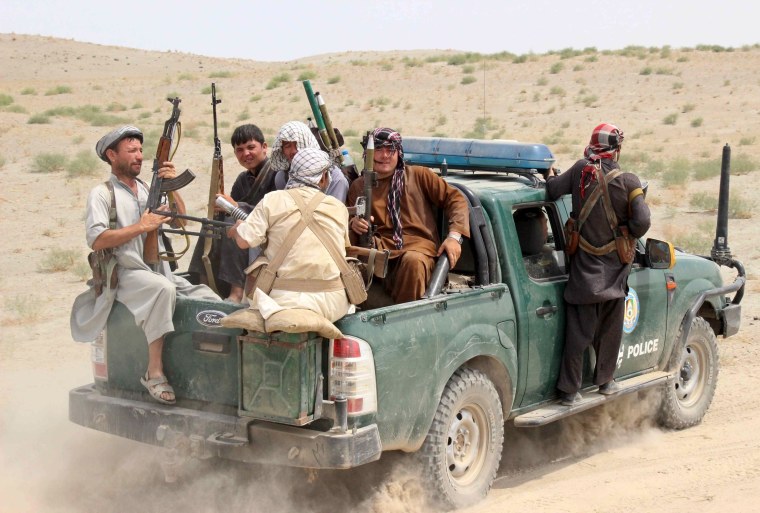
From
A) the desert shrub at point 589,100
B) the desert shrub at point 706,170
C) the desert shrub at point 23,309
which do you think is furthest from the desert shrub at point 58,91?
the desert shrub at point 23,309

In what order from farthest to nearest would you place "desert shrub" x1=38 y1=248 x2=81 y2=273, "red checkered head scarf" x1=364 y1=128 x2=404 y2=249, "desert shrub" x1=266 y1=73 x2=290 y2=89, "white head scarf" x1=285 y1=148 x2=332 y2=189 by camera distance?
"desert shrub" x1=266 y1=73 x2=290 y2=89 → "desert shrub" x1=38 y1=248 x2=81 y2=273 → "red checkered head scarf" x1=364 y1=128 x2=404 y2=249 → "white head scarf" x1=285 y1=148 x2=332 y2=189

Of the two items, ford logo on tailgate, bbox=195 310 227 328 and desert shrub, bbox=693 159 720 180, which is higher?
ford logo on tailgate, bbox=195 310 227 328

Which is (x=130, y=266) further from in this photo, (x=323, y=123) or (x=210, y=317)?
(x=323, y=123)

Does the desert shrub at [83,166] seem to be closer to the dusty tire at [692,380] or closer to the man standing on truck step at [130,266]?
the man standing on truck step at [130,266]

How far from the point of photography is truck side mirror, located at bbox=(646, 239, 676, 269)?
21.4 ft

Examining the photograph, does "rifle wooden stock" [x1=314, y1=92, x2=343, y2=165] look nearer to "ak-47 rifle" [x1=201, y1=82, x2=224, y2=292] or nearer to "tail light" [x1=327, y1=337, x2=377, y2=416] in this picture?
"ak-47 rifle" [x1=201, y1=82, x2=224, y2=292]

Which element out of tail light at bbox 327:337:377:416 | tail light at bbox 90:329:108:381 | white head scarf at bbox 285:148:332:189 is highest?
white head scarf at bbox 285:148:332:189

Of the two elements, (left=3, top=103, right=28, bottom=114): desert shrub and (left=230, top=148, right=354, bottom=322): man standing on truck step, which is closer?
(left=230, top=148, right=354, bottom=322): man standing on truck step

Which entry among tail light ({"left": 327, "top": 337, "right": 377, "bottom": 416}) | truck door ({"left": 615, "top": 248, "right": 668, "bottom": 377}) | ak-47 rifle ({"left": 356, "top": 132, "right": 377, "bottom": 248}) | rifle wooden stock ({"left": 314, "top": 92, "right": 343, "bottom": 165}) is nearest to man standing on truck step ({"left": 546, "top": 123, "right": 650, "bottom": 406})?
truck door ({"left": 615, "top": 248, "right": 668, "bottom": 377})

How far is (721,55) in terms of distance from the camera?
46375 millimetres

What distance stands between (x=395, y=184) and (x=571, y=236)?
1.21 meters

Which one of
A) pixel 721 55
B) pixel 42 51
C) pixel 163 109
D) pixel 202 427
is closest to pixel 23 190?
pixel 202 427

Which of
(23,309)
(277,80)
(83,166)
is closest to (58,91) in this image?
(277,80)

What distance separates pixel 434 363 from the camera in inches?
205
